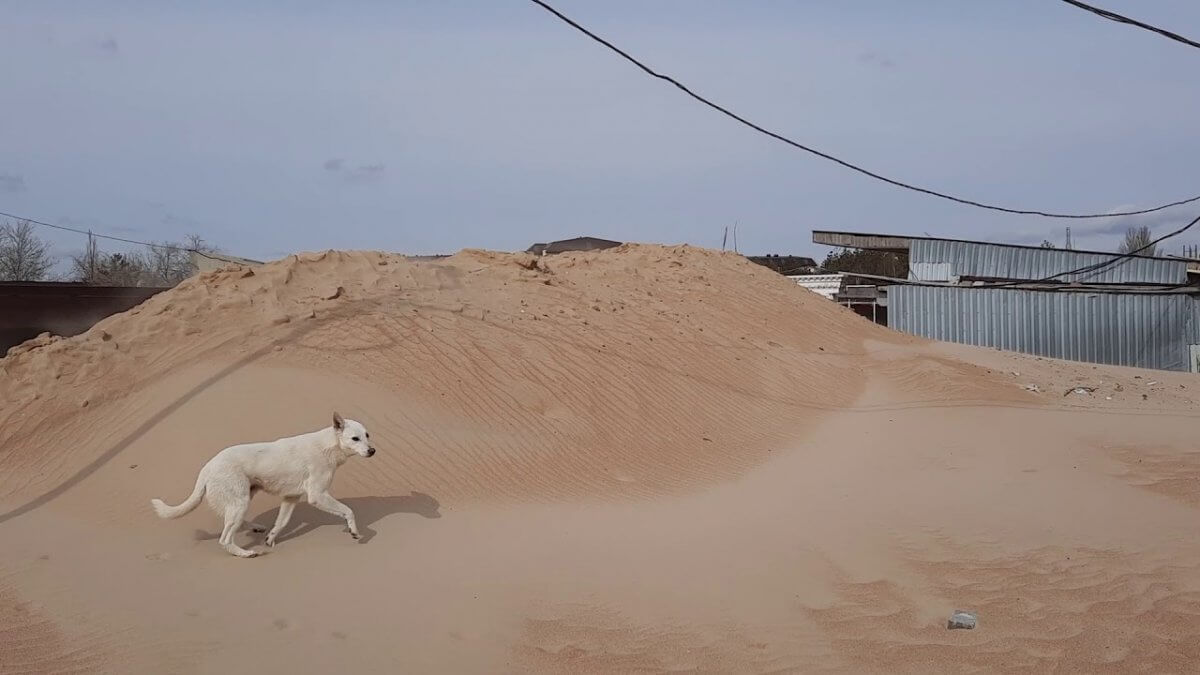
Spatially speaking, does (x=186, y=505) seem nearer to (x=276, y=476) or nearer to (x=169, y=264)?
(x=276, y=476)

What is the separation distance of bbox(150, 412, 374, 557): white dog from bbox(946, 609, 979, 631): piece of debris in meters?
4.78

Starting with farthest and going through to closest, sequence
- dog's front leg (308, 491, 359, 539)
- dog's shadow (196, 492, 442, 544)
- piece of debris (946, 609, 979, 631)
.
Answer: dog's shadow (196, 492, 442, 544)
dog's front leg (308, 491, 359, 539)
piece of debris (946, 609, 979, 631)

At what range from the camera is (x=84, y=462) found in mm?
A: 9875

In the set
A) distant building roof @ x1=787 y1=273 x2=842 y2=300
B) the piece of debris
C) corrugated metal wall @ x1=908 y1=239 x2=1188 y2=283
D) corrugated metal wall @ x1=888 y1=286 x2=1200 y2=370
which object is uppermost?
corrugated metal wall @ x1=908 y1=239 x2=1188 y2=283

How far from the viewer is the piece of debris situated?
6.86 m

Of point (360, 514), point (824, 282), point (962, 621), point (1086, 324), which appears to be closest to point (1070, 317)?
point (1086, 324)

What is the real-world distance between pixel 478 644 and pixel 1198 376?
21.1m

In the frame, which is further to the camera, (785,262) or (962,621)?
(785,262)

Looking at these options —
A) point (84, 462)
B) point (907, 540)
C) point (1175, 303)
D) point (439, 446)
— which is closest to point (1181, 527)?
point (907, 540)

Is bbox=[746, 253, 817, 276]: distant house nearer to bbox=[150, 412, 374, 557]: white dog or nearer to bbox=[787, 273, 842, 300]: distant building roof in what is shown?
bbox=[787, 273, 842, 300]: distant building roof

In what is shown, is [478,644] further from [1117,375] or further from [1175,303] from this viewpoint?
[1175,303]

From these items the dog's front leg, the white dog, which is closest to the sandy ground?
the dog's front leg

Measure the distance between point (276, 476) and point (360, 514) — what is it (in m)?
1.27

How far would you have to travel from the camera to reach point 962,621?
22.6 feet
